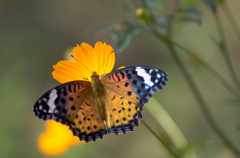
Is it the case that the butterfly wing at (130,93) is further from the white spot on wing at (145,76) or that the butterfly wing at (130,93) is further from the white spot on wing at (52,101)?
the white spot on wing at (52,101)

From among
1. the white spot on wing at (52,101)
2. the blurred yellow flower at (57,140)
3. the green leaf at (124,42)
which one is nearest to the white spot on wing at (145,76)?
the green leaf at (124,42)

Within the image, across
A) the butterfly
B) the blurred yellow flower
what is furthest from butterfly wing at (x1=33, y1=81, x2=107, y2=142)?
the blurred yellow flower

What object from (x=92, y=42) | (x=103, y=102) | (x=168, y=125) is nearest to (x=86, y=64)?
(x=103, y=102)

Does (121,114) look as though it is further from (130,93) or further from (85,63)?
(85,63)

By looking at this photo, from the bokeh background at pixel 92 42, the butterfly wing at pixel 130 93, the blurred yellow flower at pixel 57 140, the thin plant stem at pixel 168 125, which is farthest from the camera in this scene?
the bokeh background at pixel 92 42

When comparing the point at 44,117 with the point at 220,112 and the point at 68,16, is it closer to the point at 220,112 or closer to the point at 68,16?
the point at 220,112

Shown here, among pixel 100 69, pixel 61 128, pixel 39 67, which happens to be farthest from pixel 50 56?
pixel 100 69

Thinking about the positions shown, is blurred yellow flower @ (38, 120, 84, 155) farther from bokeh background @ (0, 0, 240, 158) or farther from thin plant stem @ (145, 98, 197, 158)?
thin plant stem @ (145, 98, 197, 158)
